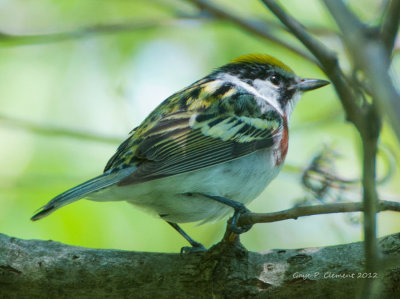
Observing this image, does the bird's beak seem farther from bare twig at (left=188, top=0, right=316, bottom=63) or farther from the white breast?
the white breast

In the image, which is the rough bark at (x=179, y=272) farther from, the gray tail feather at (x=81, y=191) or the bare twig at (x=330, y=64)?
the bare twig at (x=330, y=64)

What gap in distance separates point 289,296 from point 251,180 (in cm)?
111

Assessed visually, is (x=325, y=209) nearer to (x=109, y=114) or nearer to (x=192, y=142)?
(x=192, y=142)

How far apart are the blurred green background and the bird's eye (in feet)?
0.90

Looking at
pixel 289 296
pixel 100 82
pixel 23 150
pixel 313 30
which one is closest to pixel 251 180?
pixel 289 296

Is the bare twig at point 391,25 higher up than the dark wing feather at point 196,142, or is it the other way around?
the dark wing feather at point 196,142

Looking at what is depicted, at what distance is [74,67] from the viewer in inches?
334

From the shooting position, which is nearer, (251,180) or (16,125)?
(251,180)

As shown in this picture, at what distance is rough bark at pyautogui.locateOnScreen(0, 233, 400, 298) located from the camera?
379 cm

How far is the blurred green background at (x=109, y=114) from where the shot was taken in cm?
638

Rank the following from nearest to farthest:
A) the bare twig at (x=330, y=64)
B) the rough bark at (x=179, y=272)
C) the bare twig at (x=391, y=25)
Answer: the bare twig at (x=391, y=25) → the bare twig at (x=330, y=64) → the rough bark at (x=179, y=272)

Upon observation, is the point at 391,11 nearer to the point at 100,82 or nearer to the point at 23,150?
the point at 23,150

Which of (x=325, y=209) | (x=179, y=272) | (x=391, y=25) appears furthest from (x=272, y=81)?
(x=391, y=25)

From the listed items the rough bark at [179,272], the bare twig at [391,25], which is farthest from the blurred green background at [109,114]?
the bare twig at [391,25]
